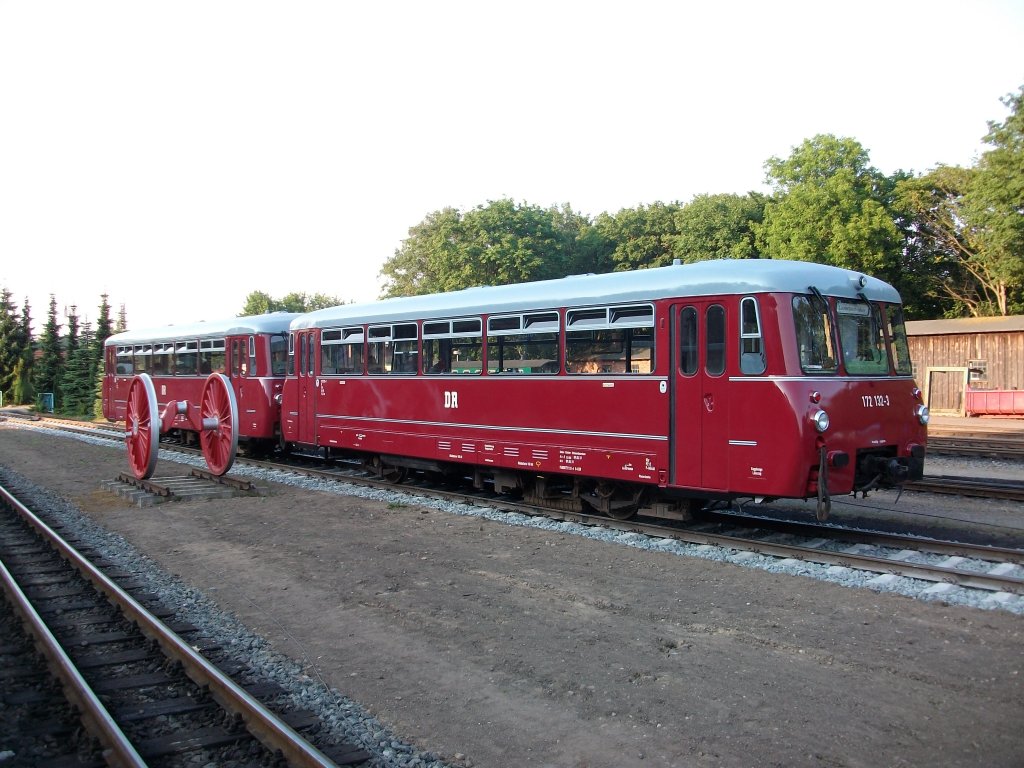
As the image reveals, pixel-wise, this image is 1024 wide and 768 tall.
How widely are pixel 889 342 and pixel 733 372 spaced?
85.7 inches

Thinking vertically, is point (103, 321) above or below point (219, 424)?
above

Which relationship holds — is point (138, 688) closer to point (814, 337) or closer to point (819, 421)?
point (819, 421)

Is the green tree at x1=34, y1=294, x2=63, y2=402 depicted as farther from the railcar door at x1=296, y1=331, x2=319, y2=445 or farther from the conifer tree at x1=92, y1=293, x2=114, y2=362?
the railcar door at x1=296, y1=331, x2=319, y2=445

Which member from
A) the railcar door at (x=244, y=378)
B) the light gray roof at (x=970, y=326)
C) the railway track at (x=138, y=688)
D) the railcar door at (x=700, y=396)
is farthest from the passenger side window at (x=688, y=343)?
the light gray roof at (x=970, y=326)

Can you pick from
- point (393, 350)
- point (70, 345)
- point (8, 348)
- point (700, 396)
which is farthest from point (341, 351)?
point (8, 348)

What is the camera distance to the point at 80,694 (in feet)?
17.6

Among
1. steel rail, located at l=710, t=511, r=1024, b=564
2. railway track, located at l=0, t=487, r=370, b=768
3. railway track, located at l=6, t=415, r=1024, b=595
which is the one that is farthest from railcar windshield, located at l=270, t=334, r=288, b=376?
steel rail, located at l=710, t=511, r=1024, b=564

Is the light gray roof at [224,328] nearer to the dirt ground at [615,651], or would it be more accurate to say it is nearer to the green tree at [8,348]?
the dirt ground at [615,651]

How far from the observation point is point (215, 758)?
15.4 feet

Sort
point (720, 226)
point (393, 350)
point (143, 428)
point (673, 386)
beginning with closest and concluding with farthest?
point (673, 386) → point (393, 350) → point (143, 428) → point (720, 226)

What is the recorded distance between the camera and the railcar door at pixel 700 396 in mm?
9148

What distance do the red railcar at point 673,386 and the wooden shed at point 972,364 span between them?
20.7 metres

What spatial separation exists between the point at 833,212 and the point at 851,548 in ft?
109

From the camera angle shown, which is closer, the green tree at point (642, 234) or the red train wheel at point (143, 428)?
the red train wheel at point (143, 428)
